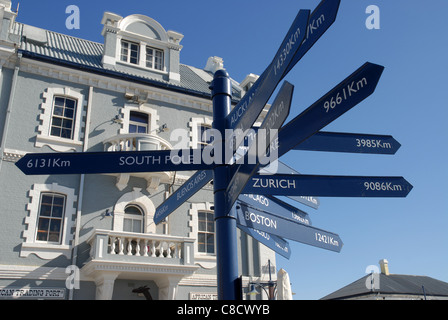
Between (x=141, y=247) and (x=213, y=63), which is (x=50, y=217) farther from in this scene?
(x=213, y=63)

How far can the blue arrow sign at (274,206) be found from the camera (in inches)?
187

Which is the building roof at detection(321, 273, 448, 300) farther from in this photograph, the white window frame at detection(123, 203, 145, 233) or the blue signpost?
the blue signpost

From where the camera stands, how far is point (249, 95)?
427 centimetres

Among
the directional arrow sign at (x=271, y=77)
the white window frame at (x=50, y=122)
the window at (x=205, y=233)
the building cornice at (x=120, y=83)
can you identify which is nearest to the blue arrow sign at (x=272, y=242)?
the directional arrow sign at (x=271, y=77)

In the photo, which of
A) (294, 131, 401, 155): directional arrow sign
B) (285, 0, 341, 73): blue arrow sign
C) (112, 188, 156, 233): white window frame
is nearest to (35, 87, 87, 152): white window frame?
(112, 188, 156, 233): white window frame

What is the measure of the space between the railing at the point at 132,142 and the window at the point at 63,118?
4.63 ft

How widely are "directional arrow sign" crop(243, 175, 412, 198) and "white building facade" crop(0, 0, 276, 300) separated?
986 cm

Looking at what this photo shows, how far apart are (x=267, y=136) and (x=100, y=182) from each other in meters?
12.5

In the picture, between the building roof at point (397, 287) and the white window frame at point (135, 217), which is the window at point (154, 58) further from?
the building roof at point (397, 287)

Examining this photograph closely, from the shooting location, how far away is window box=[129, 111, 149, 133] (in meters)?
16.6
